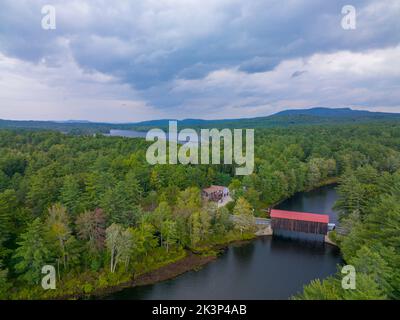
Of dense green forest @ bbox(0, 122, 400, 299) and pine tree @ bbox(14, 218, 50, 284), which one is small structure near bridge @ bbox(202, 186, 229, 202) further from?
pine tree @ bbox(14, 218, 50, 284)

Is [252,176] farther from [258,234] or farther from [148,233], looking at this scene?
[148,233]

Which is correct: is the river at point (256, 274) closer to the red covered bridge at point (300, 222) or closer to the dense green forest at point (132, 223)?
the red covered bridge at point (300, 222)

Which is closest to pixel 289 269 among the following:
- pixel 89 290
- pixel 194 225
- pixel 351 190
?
pixel 194 225
